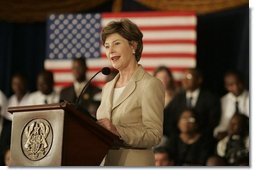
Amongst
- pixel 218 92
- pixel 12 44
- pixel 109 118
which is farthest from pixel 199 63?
pixel 12 44

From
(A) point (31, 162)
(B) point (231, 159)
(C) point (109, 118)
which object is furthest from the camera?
(B) point (231, 159)

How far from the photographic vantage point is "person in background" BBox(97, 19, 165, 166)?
3178mm

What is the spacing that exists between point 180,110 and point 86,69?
0.77 meters

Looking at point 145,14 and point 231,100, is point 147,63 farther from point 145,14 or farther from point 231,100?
point 231,100

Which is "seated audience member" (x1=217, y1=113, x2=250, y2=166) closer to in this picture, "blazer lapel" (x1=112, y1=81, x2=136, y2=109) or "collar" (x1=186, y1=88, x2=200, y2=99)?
"collar" (x1=186, y1=88, x2=200, y2=99)

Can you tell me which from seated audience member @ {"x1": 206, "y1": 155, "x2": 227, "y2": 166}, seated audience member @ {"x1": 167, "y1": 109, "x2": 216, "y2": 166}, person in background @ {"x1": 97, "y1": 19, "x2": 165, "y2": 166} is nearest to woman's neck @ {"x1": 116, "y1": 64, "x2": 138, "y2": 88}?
person in background @ {"x1": 97, "y1": 19, "x2": 165, "y2": 166}

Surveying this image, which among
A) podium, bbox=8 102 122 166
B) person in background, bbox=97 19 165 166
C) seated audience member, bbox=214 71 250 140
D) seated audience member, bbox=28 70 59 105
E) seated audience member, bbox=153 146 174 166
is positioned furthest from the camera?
seated audience member, bbox=28 70 59 105

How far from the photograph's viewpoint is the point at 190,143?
13.3ft

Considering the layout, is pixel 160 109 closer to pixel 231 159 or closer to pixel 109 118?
pixel 109 118

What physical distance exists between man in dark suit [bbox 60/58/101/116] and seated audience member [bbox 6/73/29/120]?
30cm

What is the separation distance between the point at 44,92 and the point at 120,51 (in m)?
1.01

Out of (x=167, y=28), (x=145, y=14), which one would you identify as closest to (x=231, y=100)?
(x=167, y=28)

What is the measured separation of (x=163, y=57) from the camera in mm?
4207

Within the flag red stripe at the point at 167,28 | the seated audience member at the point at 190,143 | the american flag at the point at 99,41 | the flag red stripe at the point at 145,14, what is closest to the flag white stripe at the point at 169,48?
the american flag at the point at 99,41
